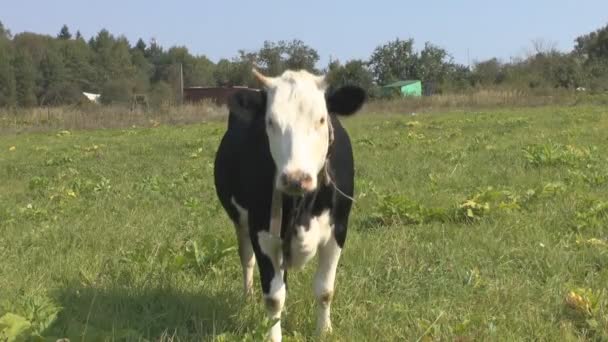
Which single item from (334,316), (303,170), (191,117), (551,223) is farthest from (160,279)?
(191,117)

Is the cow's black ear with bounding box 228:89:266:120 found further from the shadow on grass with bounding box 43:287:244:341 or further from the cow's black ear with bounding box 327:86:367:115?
the shadow on grass with bounding box 43:287:244:341

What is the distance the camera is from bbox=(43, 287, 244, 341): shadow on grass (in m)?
3.71

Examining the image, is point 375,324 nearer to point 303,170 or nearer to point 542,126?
point 303,170

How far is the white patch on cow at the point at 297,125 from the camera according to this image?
328 centimetres

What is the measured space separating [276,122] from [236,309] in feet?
5.00

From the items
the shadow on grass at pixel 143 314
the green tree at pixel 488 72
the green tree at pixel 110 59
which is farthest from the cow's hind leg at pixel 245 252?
the green tree at pixel 110 59

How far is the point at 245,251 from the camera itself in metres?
5.03

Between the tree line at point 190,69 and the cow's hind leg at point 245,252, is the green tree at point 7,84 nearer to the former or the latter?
the tree line at point 190,69

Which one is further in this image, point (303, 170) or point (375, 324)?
point (375, 324)

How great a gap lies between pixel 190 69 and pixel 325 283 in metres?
115

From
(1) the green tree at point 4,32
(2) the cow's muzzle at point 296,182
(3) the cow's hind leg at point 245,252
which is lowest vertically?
(3) the cow's hind leg at point 245,252

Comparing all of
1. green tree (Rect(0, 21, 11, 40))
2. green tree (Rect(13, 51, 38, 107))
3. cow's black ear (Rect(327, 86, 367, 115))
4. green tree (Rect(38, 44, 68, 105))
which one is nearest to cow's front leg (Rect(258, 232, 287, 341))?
cow's black ear (Rect(327, 86, 367, 115))

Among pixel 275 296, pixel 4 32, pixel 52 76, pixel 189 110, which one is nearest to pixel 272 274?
pixel 275 296

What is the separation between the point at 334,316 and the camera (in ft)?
13.8
